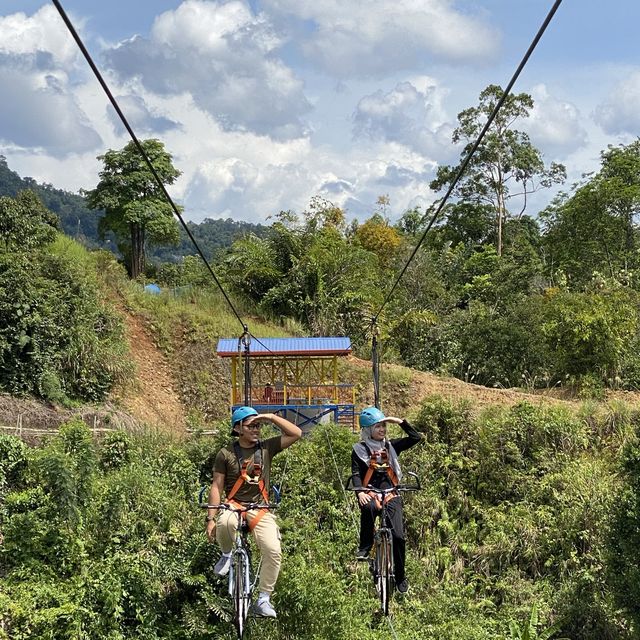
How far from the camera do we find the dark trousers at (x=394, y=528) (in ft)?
21.5

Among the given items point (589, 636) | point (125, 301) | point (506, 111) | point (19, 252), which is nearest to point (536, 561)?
point (589, 636)

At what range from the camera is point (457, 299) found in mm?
24016

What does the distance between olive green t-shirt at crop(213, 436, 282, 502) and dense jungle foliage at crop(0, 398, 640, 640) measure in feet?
12.8

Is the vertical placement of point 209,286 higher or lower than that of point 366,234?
lower

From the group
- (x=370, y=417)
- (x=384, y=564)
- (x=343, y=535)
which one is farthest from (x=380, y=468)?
(x=343, y=535)

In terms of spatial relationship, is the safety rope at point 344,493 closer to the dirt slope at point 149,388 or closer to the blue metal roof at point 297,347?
the blue metal roof at point 297,347

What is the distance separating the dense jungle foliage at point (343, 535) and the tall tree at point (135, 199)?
42.3 feet

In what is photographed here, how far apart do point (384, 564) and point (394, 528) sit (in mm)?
303

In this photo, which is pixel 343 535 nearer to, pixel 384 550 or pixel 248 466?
pixel 384 550

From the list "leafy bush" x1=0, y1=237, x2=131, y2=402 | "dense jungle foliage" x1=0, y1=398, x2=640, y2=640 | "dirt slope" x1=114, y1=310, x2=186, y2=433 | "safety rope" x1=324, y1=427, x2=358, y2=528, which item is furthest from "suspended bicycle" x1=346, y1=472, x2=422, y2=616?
"dirt slope" x1=114, y1=310, x2=186, y2=433

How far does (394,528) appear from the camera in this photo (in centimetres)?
655

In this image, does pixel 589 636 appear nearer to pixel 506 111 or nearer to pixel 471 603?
pixel 471 603

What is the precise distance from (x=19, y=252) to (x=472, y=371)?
10.6 metres

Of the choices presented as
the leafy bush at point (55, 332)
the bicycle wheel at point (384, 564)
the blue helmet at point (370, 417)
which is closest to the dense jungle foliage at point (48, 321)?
the leafy bush at point (55, 332)
